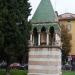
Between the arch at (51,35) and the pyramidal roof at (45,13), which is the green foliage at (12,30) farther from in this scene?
the pyramidal roof at (45,13)

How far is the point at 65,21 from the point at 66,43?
468 inches

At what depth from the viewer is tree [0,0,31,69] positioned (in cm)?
3825

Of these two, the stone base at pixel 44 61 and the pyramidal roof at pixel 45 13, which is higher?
the pyramidal roof at pixel 45 13

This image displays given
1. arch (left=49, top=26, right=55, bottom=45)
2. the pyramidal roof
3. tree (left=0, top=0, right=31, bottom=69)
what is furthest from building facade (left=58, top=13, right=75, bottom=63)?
the pyramidal roof

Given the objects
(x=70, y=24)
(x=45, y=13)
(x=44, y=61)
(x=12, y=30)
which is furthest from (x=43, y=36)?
(x=70, y=24)

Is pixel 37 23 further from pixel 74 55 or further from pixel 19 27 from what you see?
pixel 74 55

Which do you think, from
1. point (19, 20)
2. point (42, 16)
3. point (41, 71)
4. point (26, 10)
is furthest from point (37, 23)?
point (26, 10)

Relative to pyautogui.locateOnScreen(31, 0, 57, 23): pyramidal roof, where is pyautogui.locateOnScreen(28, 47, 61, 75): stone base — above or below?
below

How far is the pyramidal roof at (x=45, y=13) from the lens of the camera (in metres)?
12.8

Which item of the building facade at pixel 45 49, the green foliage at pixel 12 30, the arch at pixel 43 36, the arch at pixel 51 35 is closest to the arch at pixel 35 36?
the building facade at pixel 45 49

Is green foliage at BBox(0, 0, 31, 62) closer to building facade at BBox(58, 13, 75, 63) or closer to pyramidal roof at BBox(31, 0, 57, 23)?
pyramidal roof at BBox(31, 0, 57, 23)

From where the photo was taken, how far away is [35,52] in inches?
507

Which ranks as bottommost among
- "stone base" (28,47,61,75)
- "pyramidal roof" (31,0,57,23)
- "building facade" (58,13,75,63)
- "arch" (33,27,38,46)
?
"stone base" (28,47,61,75)

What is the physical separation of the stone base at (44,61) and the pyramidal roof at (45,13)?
975 millimetres
